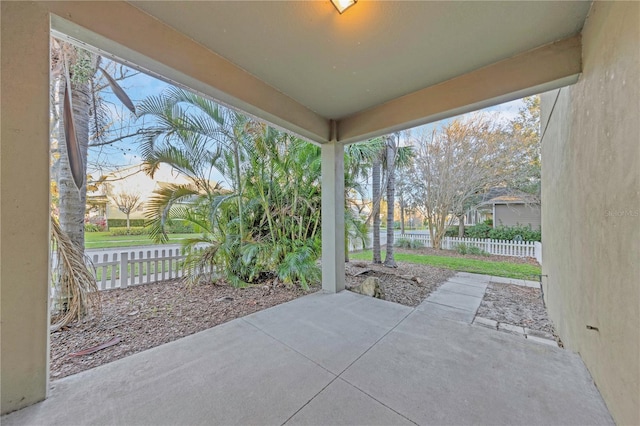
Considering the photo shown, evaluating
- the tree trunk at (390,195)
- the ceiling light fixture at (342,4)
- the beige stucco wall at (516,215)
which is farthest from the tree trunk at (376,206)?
the beige stucco wall at (516,215)

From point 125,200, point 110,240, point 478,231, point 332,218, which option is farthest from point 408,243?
point 110,240

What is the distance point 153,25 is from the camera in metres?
1.85

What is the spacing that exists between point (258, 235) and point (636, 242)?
431cm

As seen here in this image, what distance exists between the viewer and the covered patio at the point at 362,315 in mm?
1354

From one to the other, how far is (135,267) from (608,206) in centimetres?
615

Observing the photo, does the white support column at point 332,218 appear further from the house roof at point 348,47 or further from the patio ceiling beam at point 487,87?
the house roof at point 348,47

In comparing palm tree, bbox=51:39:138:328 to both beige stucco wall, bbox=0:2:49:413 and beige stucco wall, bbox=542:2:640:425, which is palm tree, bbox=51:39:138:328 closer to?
beige stucco wall, bbox=0:2:49:413

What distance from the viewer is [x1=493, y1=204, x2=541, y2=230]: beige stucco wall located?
1203cm

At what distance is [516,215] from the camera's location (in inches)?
496

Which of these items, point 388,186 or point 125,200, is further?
point 388,186

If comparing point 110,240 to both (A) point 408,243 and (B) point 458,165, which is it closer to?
(A) point 408,243

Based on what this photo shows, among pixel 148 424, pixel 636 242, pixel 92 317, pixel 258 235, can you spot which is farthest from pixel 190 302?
pixel 636 242

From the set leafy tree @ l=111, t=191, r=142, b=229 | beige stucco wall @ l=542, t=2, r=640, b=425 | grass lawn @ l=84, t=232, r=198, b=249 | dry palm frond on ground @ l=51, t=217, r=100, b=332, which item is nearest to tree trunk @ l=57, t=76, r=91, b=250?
dry palm frond on ground @ l=51, t=217, r=100, b=332

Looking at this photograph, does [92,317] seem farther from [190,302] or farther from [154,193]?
[154,193]
